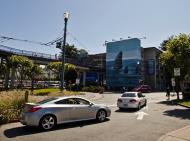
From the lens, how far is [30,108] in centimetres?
1054

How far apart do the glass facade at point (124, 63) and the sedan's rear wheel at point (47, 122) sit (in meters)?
53.3

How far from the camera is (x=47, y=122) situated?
422 inches

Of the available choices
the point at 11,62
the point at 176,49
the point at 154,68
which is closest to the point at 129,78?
the point at 154,68

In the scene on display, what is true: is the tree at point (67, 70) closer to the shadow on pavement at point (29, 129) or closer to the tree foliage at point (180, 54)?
the tree foliage at point (180, 54)

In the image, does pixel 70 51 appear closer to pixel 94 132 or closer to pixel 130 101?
pixel 130 101

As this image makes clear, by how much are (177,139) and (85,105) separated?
4923mm

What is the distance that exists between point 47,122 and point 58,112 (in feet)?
2.18

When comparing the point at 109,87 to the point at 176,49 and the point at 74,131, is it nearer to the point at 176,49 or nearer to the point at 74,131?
the point at 176,49

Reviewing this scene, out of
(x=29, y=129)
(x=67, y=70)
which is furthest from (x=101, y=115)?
(x=67, y=70)

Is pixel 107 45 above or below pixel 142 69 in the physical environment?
above

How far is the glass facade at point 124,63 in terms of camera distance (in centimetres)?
6341

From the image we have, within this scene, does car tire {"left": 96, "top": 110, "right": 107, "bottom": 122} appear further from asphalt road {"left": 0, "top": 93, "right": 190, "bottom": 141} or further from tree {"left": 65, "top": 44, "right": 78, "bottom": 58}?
tree {"left": 65, "top": 44, "right": 78, "bottom": 58}

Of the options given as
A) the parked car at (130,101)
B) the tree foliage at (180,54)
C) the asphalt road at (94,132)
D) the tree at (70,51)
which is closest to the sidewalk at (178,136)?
the asphalt road at (94,132)

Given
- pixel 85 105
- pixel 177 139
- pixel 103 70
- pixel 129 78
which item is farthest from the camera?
→ pixel 103 70
